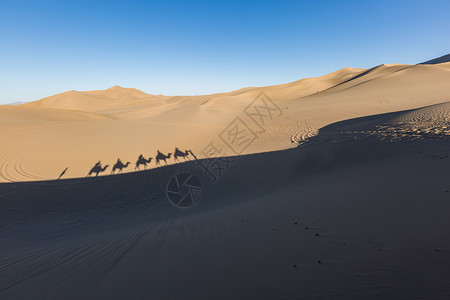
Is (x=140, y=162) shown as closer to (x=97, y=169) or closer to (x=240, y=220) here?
(x=97, y=169)

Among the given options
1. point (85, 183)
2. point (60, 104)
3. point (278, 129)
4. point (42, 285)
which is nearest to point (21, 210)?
point (85, 183)

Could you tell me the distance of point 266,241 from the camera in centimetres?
334

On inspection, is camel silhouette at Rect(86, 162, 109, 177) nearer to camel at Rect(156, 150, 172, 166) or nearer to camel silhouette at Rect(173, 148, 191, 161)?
camel at Rect(156, 150, 172, 166)

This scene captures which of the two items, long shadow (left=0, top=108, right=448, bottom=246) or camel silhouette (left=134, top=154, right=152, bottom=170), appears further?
camel silhouette (left=134, top=154, right=152, bottom=170)

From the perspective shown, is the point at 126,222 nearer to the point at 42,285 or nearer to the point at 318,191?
the point at 42,285

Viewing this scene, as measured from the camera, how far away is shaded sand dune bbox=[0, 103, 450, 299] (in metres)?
2.29

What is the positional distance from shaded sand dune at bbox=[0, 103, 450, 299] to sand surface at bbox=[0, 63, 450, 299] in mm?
21

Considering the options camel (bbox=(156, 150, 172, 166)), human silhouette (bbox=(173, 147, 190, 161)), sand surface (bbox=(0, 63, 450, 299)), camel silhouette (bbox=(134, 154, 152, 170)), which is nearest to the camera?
sand surface (bbox=(0, 63, 450, 299))

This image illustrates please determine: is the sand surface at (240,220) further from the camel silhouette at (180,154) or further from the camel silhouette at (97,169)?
the camel silhouette at (180,154)

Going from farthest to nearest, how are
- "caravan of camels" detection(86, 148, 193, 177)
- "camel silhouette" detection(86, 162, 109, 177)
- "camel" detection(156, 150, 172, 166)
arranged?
"camel" detection(156, 150, 172, 166), "caravan of camels" detection(86, 148, 193, 177), "camel silhouette" detection(86, 162, 109, 177)

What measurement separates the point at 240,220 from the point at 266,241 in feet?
3.60

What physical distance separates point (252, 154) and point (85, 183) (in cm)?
807

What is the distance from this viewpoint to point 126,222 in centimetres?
609

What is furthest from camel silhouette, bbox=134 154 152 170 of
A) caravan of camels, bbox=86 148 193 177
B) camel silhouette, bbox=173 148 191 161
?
camel silhouette, bbox=173 148 191 161
